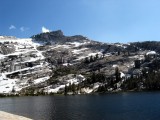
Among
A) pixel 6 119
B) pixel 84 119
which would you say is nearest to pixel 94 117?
pixel 84 119

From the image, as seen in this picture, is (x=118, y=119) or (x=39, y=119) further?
(x=39, y=119)

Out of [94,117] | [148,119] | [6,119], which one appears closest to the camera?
[6,119]

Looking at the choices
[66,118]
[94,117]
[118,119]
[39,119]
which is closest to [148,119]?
[118,119]

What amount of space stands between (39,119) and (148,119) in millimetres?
42136

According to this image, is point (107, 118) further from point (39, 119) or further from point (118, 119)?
point (39, 119)

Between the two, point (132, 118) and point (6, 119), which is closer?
point (6, 119)

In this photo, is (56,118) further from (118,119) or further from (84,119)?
(118,119)

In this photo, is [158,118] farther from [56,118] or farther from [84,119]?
[56,118]

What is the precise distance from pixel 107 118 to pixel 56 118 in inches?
830

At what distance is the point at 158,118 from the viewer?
98.5 m

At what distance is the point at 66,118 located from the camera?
10931cm

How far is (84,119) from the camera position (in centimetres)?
10356

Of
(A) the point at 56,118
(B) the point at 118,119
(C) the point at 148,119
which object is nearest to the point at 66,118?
(A) the point at 56,118

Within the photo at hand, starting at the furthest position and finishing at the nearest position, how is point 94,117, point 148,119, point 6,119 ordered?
1. point 94,117
2. point 148,119
3. point 6,119
